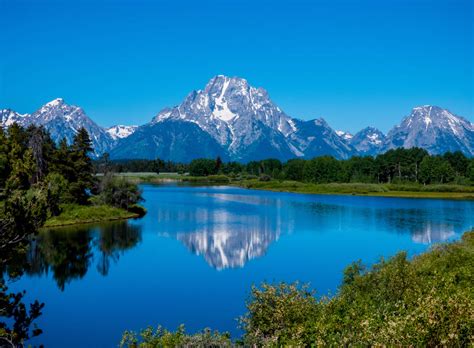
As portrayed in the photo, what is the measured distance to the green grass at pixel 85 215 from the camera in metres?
73.9

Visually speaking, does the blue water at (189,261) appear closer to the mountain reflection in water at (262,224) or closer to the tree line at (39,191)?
the mountain reflection in water at (262,224)

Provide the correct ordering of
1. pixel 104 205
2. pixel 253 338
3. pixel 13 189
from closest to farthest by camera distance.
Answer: pixel 13 189 < pixel 253 338 < pixel 104 205

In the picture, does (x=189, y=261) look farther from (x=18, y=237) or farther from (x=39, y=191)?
(x=18, y=237)

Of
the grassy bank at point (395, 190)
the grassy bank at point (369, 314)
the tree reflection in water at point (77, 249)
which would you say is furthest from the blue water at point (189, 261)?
the grassy bank at point (395, 190)

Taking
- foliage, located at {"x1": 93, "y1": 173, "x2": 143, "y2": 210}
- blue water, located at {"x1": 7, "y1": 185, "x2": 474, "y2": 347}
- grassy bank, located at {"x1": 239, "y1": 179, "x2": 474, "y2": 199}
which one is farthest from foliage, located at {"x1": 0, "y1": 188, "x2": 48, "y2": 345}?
grassy bank, located at {"x1": 239, "y1": 179, "x2": 474, "y2": 199}

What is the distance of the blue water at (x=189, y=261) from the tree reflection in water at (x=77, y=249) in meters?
0.12

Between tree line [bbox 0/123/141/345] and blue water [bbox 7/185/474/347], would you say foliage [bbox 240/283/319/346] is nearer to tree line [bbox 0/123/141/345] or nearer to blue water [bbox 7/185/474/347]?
blue water [bbox 7/185/474/347]

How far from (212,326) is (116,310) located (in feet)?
27.0

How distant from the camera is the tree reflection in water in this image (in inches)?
1823

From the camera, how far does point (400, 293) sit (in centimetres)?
2530

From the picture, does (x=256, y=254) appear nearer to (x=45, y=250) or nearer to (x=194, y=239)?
(x=194, y=239)

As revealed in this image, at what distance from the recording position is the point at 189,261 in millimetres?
52344

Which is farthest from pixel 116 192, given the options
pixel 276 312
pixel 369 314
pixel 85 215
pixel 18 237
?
pixel 18 237

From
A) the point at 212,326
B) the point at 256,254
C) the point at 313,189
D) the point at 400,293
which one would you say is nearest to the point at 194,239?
the point at 256,254
